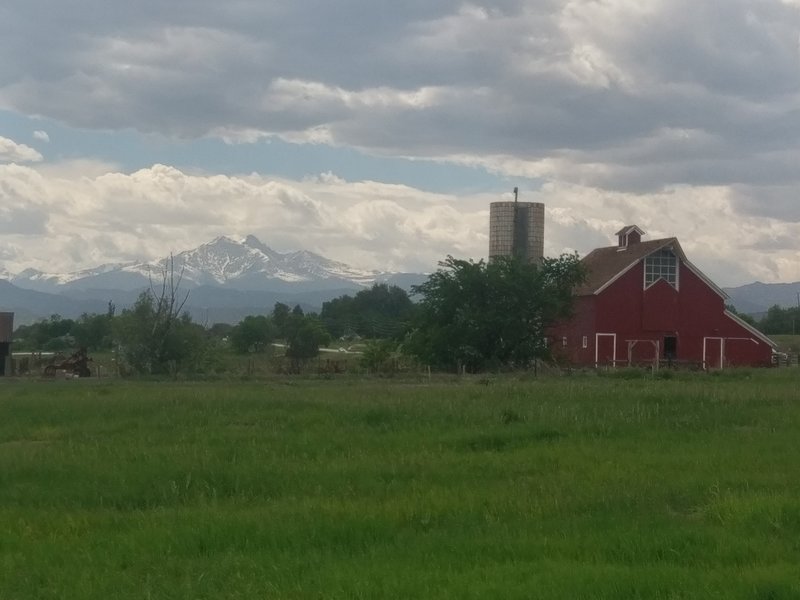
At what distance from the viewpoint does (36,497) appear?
1452 centimetres

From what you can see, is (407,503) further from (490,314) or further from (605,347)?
(605,347)

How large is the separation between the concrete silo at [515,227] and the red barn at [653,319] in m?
21.7

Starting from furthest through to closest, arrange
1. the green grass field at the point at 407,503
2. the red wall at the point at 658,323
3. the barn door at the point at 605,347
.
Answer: the red wall at the point at 658,323, the barn door at the point at 605,347, the green grass field at the point at 407,503

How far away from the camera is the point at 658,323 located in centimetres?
6588

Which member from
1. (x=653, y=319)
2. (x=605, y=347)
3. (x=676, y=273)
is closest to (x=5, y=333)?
(x=605, y=347)

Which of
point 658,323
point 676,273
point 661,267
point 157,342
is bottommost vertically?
point 157,342

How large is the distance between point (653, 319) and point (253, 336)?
48.2m

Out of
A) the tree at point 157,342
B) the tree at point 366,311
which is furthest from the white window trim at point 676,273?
the tree at point 366,311

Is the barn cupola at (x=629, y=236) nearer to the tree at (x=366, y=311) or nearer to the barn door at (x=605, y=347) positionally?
the barn door at (x=605, y=347)

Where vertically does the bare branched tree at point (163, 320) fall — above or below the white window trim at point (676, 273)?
below

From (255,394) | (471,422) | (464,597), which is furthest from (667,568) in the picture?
(255,394)

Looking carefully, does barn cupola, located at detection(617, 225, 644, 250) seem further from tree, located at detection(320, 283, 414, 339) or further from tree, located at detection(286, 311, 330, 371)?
tree, located at detection(320, 283, 414, 339)

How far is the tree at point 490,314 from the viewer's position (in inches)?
2297

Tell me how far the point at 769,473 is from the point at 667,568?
590 cm
